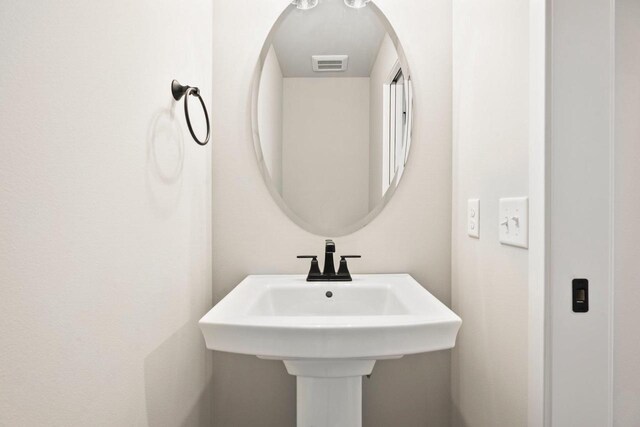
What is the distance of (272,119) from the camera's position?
4.85 ft

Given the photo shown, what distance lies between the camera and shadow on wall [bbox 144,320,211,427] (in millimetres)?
986

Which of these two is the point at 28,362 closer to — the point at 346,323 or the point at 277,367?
the point at 346,323

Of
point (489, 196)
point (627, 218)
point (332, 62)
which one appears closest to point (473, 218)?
point (489, 196)

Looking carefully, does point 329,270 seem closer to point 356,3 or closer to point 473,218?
point 473,218

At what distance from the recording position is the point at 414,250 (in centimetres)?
148

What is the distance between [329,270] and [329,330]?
498mm

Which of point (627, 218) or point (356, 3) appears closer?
point (627, 218)

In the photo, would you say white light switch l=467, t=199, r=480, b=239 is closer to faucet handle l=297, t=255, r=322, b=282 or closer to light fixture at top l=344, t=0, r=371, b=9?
faucet handle l=297, t=255, r=322, b=282

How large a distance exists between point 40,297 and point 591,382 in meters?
1.00

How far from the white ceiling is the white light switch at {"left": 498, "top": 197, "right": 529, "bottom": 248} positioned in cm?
73

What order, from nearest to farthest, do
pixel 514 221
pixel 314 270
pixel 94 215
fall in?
pixel 94 215
pixel 514 221
pixel 314 270

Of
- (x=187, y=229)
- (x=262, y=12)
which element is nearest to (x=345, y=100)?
(x=262, y=12)

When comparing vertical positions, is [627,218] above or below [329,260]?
above

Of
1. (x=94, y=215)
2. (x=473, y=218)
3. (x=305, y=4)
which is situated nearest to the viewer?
(x=94, y=215)
